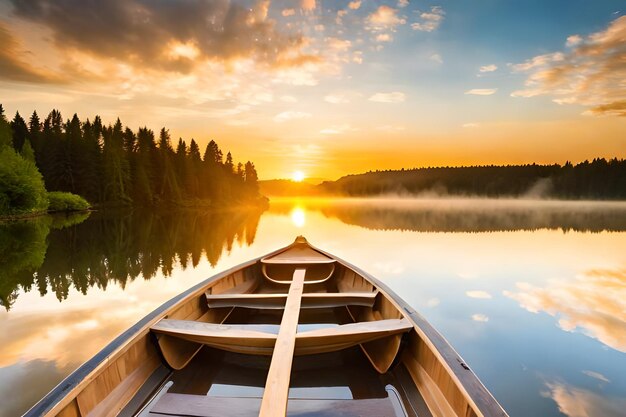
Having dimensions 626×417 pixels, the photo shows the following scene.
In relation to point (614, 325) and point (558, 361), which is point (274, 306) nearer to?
point (558, 361)

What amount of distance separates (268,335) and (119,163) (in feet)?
188

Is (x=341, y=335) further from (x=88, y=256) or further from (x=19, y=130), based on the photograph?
(x=19, y=130)

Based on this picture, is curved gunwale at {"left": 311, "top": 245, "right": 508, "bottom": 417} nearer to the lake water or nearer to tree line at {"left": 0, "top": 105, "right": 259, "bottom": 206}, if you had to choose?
the lake water

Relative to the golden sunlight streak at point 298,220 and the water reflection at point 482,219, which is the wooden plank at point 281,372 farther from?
the golden sunlight streak at point 298,220

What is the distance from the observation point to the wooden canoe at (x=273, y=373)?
2.50 metres

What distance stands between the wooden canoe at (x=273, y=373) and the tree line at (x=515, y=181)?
4963 inches

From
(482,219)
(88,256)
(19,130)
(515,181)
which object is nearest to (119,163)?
(19,130)

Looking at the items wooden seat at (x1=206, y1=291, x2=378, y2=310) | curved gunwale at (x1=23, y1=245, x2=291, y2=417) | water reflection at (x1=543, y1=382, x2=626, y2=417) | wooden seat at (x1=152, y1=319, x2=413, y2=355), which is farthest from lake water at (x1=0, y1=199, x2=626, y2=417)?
wooden seat at (x1=152, y1=319, x2=413, y2=355)

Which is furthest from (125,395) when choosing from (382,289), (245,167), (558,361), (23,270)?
(245,167)

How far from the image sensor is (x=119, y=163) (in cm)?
5206

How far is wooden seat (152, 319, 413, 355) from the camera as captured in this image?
325 cm

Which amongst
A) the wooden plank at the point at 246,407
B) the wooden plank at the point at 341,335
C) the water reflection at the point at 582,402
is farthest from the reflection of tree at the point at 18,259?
the water reflection at the point at 582,402

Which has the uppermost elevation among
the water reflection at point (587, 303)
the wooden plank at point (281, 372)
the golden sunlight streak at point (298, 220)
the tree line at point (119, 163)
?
the tree line at point (119, 163)

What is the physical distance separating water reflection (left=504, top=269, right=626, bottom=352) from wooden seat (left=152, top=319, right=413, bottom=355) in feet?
20.1
